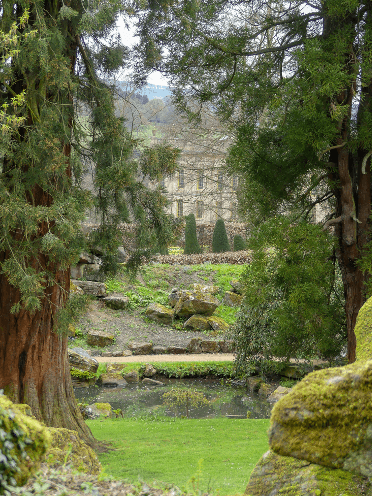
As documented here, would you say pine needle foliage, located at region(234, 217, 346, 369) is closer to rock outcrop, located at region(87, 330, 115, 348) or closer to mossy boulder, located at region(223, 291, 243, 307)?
rock outcrop, located at region(87, 330, 115, 348)

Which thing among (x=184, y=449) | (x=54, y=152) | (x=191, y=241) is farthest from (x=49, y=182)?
(x=191, y=241)

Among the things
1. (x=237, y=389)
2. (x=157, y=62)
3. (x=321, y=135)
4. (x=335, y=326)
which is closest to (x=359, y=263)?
(x=335, y=326)

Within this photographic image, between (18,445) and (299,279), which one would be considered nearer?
(18,445)

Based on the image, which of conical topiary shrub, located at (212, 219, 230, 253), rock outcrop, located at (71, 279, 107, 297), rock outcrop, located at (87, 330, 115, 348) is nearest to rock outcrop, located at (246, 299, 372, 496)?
rock outcrop, located at (87, 330, 115, 348)

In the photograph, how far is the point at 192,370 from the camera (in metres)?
13.1

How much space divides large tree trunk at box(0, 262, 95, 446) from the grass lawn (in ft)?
3.06

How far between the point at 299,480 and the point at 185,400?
8.83 m

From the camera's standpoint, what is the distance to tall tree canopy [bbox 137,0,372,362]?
6977 mm

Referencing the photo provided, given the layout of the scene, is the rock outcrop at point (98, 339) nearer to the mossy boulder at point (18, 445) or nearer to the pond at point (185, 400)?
the pond at point (185, 400)

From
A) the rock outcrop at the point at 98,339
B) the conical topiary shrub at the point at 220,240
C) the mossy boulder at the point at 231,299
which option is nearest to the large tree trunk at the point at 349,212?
the rock outcrop at the point at 98,339

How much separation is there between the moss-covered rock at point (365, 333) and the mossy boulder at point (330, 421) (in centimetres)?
51

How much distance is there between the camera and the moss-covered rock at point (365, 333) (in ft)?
8.60

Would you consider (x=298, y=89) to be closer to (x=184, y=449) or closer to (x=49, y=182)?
(x=49, y=182)

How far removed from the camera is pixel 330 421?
2.08 metres
